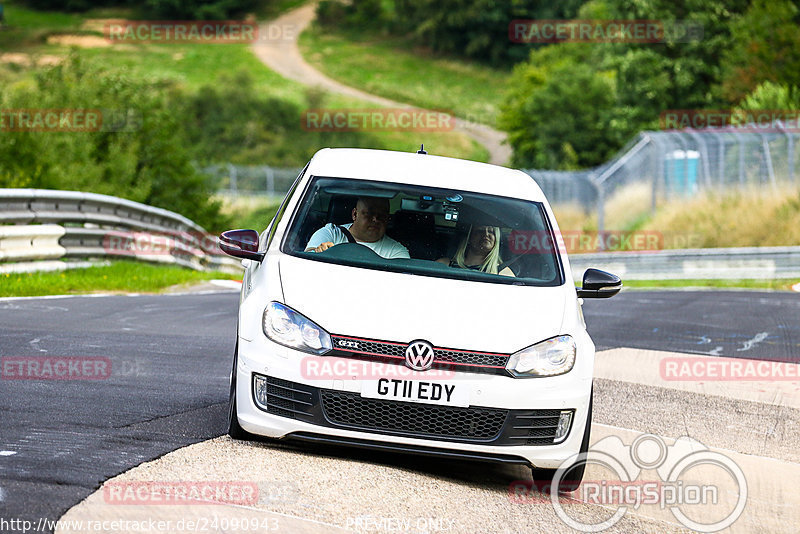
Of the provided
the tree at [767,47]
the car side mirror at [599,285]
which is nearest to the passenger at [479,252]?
the car side mirror at [599,285]

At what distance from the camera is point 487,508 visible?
18.4 ft

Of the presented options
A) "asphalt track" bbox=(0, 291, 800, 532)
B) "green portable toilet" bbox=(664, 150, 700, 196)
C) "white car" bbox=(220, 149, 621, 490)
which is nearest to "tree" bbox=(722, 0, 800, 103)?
"green portable toilet" bbox=(664, 150, 700, 196)

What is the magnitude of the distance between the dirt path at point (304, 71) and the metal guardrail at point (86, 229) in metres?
56.2

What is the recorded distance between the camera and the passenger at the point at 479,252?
6977 mm

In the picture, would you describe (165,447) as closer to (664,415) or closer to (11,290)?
(664,415)

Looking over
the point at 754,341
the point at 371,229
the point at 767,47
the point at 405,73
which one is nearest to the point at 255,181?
the point at 767,47

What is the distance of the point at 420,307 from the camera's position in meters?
6.06

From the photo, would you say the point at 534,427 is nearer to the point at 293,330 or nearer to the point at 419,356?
the point at 419,356

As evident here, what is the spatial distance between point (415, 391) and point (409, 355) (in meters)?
0.18

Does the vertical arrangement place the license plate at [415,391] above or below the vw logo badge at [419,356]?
below

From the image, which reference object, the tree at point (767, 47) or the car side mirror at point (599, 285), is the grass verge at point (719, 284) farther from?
the tree at point (767, 47)

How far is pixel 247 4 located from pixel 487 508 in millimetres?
128472

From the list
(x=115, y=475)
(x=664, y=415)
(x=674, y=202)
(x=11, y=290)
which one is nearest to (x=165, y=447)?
(x=115, y=475)

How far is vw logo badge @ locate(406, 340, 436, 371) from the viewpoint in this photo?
5824 millimetres
